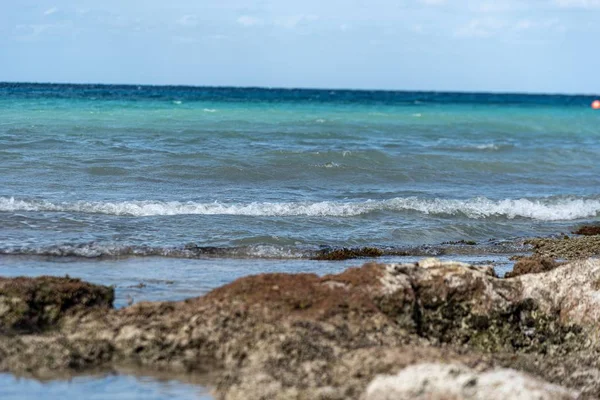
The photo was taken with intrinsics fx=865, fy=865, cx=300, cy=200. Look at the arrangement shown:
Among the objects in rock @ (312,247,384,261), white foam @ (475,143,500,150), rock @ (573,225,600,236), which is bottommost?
rock @ (573,225,600,236)

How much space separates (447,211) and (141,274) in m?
8.27

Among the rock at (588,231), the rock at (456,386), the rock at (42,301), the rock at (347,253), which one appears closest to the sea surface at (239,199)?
the rock at (347,253)

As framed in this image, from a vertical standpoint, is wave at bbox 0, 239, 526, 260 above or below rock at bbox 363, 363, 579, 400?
below

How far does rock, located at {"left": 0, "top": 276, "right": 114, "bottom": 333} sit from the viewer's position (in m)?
7.07

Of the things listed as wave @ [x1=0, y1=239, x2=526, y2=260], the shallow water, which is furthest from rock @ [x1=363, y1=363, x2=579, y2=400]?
wave @ [x1=0, y1=239, x2=526, y2=260]

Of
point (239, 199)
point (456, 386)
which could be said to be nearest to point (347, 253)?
point (239, 199)

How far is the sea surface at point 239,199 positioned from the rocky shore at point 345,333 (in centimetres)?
44

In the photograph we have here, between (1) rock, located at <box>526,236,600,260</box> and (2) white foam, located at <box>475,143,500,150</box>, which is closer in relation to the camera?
(1) rock, located at <box>526,236,600,260</box>

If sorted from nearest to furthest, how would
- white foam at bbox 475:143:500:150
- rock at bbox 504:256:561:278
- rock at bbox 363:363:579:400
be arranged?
1. rock at bbox 363:363:579:400
2. rock at bbox 504:256:561:278
3. white foam at bbox 475:143:500:150

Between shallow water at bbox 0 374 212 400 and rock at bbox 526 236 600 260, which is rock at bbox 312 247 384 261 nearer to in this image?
rock at bbox 526 236 600 260

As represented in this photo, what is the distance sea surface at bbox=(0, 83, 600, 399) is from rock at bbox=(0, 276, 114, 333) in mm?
533

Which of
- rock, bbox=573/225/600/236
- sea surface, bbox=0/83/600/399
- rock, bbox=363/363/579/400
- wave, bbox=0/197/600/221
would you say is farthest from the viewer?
rock, bbox=573/225/600/236

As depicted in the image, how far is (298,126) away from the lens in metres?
34.2

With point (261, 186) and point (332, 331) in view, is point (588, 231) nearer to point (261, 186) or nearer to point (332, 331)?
point (261, 186)
